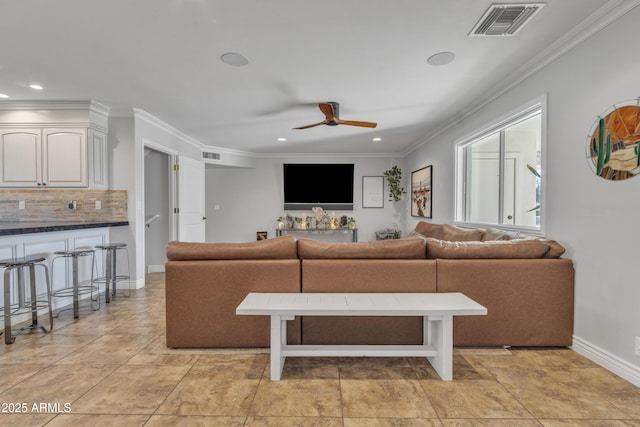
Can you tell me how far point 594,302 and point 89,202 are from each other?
5378 millimetres

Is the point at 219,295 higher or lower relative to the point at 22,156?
lower

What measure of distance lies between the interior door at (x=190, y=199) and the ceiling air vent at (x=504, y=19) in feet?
15.3

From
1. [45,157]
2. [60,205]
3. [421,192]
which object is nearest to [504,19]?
[421,192]

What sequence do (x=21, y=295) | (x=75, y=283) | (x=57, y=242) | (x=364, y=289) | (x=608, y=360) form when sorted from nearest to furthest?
(x=608, y=360) → (x=364, y=289) → (x=21, y=295) → (x=75, y=283) → (x=57, y=242)

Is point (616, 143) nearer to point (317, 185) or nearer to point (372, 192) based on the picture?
point (372, 192)

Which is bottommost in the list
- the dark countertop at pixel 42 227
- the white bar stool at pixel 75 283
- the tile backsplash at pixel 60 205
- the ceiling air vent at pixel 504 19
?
the white bar stool at pixel 75 283

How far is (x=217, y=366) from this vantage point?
2.12m

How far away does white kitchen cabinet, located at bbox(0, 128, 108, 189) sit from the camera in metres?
3.93

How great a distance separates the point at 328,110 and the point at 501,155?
6.69 feet

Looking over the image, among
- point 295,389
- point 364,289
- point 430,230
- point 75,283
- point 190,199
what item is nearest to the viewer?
point 295,389

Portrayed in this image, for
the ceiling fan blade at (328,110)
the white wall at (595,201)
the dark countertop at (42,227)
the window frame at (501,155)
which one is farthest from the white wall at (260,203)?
the white wall at (595,201)

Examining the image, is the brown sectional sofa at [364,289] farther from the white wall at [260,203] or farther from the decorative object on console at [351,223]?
the white wall at [260,203]

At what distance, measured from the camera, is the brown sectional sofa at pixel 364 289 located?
2326 mm

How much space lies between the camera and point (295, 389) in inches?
72.4
